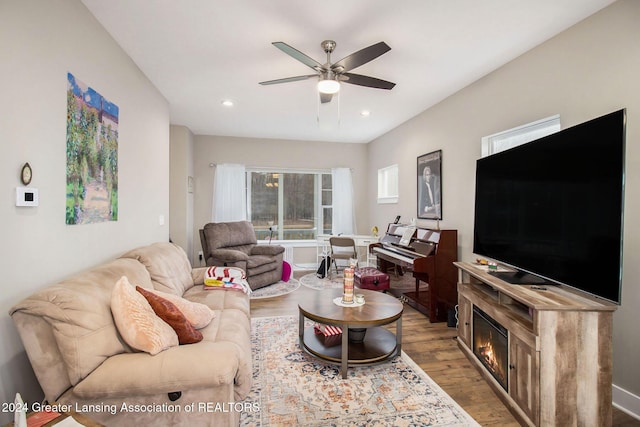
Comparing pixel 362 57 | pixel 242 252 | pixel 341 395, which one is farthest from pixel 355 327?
pixel 242 252

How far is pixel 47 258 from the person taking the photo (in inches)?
66.2

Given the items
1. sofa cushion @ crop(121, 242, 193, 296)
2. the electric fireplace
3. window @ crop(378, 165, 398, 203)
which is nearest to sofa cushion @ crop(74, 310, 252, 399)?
sofa cushion @ crop(121, 242, 193, 296)

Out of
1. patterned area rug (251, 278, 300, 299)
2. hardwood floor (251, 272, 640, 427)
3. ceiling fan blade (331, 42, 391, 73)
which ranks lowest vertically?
hardwood floor (251, 272, 640, 427)

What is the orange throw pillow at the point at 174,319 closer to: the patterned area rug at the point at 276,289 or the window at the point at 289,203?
the patterned area rug at the point at 276,289

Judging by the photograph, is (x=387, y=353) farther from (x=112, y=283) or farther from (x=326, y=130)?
(x=326, y=130)

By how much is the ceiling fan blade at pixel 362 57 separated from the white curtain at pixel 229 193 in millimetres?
3724

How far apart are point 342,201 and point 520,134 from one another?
12.2ft

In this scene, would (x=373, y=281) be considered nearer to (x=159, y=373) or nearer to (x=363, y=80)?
(x=363, y=80)

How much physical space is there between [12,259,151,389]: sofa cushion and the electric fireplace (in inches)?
87.9

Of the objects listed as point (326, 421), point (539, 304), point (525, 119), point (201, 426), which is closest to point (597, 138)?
point (539, 304)

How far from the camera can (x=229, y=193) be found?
569 centimetres

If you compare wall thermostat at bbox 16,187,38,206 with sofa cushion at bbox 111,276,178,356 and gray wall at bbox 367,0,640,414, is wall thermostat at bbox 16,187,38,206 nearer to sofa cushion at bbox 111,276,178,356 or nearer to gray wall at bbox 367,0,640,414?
sofa cushion at bbox 111,276,178,356

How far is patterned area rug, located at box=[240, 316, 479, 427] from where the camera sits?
181 centimetres

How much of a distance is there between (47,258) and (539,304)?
2717mm
